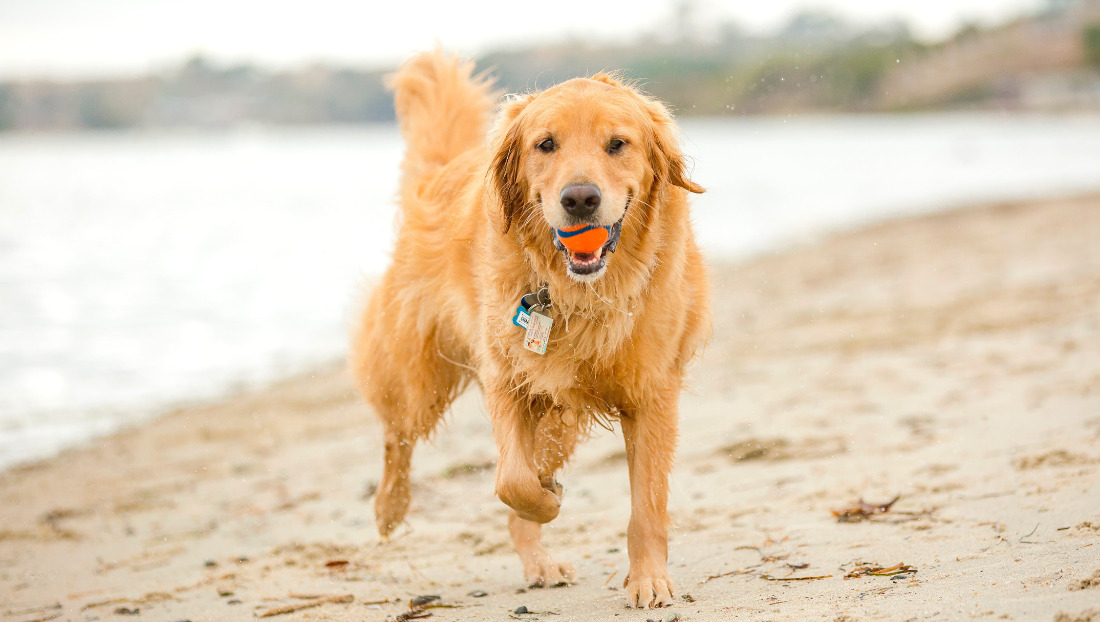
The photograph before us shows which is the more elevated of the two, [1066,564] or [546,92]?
[546,92]

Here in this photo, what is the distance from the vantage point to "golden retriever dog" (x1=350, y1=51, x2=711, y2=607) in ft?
10.8

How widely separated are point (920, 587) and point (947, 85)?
5414 cm

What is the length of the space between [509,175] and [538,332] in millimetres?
581

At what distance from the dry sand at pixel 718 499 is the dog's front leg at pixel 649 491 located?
135 mm

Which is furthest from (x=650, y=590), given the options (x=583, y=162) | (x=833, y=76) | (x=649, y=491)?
(x=833, y=76)

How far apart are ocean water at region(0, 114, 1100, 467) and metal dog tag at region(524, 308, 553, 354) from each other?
82cm

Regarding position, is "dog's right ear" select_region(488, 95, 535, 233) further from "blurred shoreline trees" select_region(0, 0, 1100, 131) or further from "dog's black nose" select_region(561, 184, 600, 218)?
"blurred shoreline trees" select_region(0, 0, 1100, 131)

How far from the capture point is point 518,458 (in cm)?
350

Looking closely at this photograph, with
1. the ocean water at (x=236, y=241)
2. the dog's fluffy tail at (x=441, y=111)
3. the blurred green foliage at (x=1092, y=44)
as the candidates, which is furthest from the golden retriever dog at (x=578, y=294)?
the blurred green foliage at (x=1092, y=44)

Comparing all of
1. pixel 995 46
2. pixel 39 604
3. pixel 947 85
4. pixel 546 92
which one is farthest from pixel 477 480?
pixel 995 46

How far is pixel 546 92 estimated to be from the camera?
3.51m

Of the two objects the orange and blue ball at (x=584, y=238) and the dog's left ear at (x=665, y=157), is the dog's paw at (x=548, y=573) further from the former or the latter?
the dog's left ear at (x=665, y=157)

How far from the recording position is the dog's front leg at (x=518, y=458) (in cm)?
343

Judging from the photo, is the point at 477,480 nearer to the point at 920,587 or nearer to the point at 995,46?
the point at 920,587
